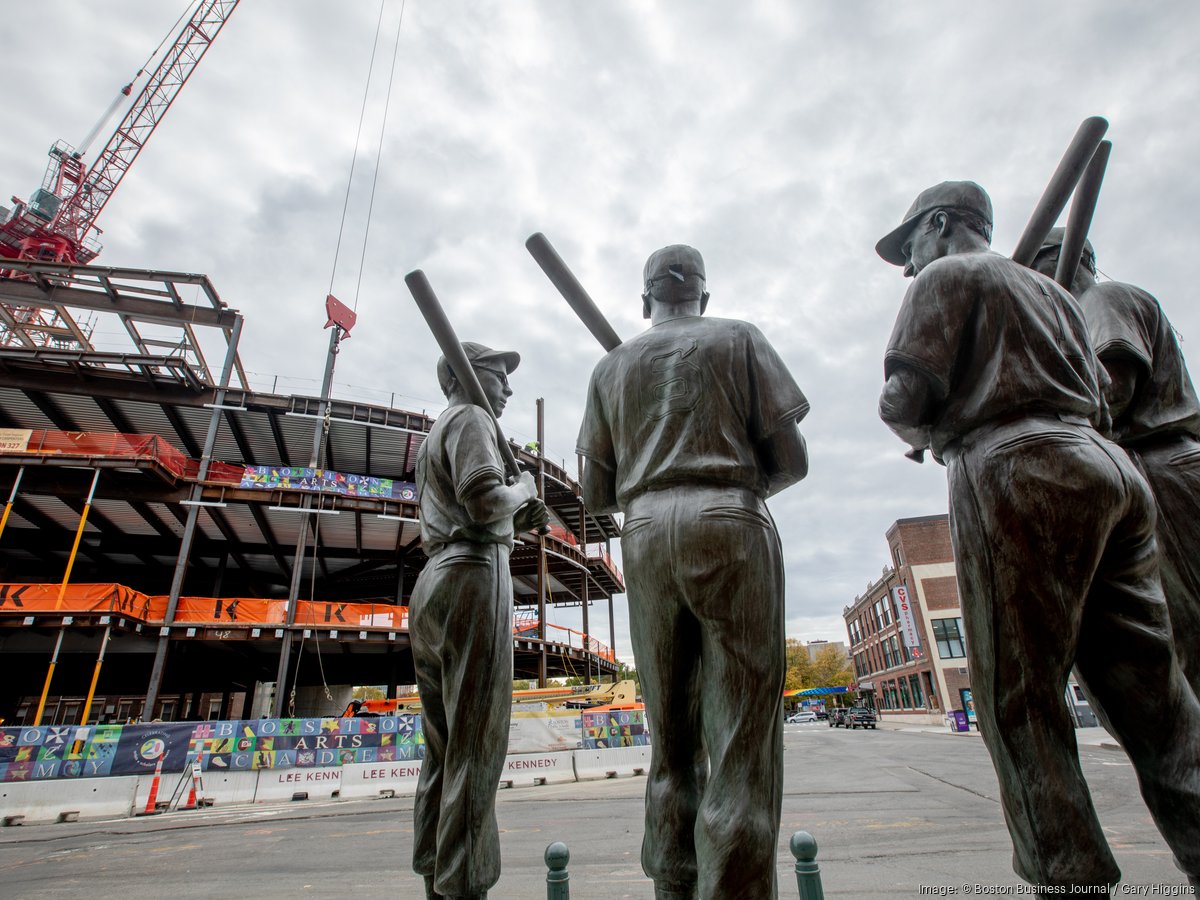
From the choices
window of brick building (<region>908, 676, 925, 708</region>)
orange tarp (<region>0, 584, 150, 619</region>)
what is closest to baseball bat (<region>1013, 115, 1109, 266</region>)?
orange tarp (<region>0, 584, 150, 619</region>)

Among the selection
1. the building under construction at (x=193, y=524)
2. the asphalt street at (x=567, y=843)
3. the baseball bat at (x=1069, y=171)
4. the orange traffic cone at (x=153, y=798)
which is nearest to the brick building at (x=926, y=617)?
the building under construction at (x=193, y=524)

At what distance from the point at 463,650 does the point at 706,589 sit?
1230 millimetres

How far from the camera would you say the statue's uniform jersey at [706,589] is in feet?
5.23

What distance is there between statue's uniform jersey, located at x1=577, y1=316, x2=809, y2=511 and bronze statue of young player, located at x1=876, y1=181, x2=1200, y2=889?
351 millimetres

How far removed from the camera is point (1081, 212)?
2.17m

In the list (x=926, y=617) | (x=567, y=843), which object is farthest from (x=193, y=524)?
(x=926, y=617)

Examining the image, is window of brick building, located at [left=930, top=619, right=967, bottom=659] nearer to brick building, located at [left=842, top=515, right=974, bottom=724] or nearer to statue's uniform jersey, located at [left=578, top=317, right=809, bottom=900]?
brick building, located at [left=842, top=515, right=974, bottom=724]

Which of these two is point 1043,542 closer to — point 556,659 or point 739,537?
point 739,537

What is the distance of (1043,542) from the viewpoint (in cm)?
157

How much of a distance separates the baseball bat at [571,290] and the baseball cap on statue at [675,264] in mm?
215

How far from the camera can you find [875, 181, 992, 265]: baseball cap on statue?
2.11m

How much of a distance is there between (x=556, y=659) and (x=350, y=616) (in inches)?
403

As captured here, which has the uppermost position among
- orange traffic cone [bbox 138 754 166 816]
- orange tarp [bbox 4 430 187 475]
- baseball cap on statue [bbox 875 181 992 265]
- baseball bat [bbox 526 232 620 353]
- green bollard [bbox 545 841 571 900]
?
orange tarp [bbox 4 430 187 475]

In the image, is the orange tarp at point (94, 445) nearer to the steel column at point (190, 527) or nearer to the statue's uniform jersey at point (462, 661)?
the steel column at point (190, 527)
